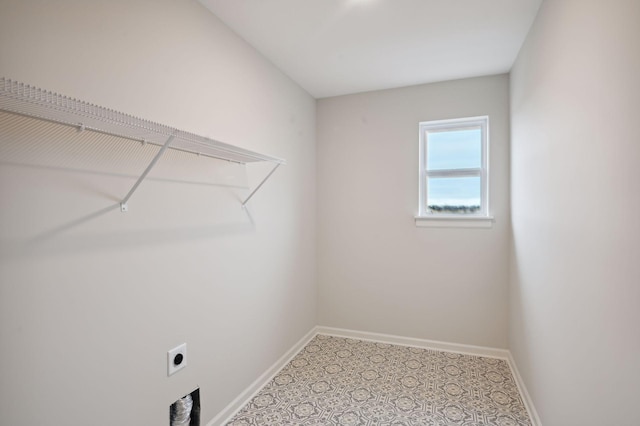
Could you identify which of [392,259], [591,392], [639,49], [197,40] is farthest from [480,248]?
[197,40]

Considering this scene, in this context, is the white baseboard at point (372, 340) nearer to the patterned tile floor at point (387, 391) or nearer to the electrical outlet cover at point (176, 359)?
the patterned tile floor at point (387, 391)

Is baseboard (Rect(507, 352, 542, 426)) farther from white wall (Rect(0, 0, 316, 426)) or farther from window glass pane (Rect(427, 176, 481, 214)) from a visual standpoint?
white wall (Rect(0, 0, 316, 426))

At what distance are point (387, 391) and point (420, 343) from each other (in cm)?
90

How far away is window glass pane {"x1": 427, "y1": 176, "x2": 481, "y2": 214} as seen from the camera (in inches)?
121

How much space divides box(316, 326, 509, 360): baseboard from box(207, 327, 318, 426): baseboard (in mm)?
386

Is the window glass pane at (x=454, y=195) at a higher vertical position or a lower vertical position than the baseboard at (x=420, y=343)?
higher

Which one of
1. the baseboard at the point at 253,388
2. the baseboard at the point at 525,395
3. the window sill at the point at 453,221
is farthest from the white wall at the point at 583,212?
the baseboard at the point at 253,388

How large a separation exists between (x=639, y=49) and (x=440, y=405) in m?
2.15

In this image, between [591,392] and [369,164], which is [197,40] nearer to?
[369,164]

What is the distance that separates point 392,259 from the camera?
326 centimetres

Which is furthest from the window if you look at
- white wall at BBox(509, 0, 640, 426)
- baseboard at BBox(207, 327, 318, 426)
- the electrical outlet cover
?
the electrical outlet cover

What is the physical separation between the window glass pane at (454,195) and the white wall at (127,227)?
5.22 feet

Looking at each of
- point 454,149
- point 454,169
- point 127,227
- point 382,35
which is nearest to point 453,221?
point 454,169

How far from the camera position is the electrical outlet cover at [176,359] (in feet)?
5.59
